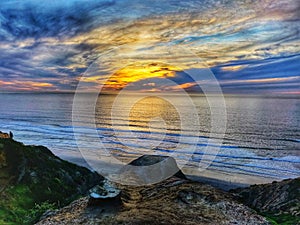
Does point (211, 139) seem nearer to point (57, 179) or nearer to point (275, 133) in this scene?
point (275, 133)

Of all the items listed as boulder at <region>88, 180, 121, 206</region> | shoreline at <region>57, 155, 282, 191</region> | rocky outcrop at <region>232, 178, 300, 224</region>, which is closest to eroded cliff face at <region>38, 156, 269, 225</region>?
boulder at <region>88, 180, 121, 206</region>

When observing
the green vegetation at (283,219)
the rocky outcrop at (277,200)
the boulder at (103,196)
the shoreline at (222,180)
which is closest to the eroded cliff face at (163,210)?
the boulder at (103,196)

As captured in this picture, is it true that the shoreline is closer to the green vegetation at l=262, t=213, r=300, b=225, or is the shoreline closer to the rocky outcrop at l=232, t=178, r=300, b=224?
the rocky outcrop at l=232, t=178, r=300, b=224

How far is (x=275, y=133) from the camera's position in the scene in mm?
59625

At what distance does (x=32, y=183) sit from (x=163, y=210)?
284 inches

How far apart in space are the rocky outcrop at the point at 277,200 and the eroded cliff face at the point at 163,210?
0.83 meters

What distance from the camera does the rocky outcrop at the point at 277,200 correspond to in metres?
12.4

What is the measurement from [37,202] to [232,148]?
119 feet

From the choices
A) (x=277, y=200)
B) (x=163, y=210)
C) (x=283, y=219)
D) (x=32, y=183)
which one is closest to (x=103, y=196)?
(x=163, y=210)

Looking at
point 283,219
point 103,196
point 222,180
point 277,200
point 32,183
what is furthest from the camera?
point 222,180

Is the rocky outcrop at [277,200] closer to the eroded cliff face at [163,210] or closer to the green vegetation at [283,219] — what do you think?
the green vegetation at [283,219]

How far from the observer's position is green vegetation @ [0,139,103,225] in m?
12.9

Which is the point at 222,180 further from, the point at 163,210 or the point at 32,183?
the point at 32,183

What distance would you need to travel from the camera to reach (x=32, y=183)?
14.7 m
